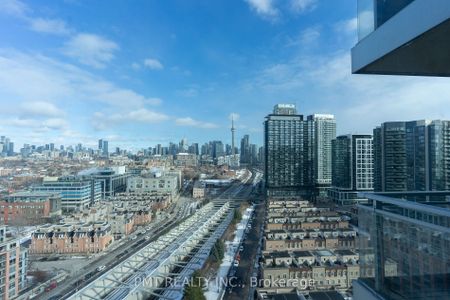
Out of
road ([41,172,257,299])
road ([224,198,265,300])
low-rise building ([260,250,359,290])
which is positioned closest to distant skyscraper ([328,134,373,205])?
road ([224,198,265,300])

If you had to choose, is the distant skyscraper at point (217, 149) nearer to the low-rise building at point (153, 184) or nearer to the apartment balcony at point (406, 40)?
the low-rise building at point (153, 184)

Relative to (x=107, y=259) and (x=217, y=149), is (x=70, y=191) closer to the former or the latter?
(x=107, y=259)

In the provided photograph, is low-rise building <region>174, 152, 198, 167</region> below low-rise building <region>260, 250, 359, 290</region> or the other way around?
the other way around

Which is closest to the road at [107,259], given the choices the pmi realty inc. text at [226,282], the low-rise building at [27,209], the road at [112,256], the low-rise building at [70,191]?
Answer: the road at [112,256]

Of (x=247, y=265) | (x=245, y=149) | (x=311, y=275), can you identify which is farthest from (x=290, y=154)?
(x=245, y=149)

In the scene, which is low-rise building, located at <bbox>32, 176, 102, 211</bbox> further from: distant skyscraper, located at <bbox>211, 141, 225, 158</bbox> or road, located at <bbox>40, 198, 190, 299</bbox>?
distant skyscraper, located at <bbox>211, 141, 225, 158</bbox>

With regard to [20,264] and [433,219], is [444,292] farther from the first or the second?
[20,264]
